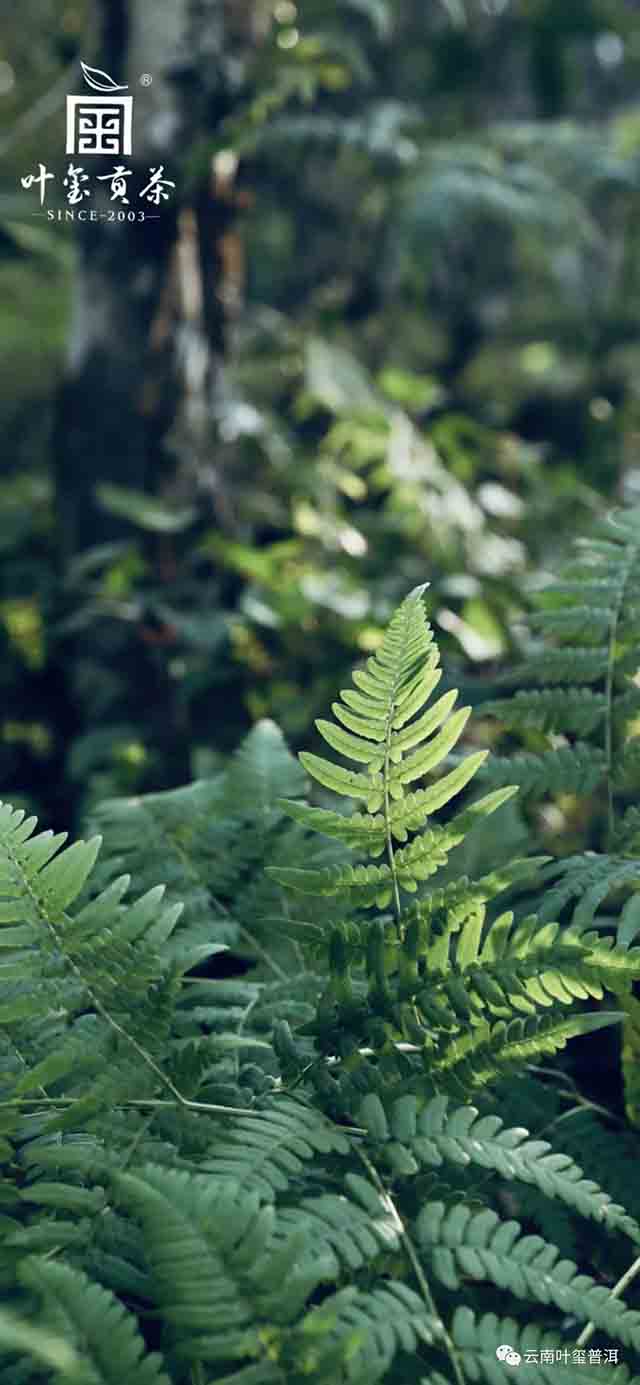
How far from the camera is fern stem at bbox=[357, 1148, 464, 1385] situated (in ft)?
2.26

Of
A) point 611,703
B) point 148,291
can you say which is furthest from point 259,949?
point 148,291

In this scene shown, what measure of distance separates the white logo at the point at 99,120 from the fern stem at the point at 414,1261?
65.0 inches

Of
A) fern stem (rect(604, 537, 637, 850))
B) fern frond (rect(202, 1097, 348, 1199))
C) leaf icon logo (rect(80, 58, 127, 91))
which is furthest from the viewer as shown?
leaf icon logo (rect(80, 58, 127, 91))

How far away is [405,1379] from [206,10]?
85.0 inches

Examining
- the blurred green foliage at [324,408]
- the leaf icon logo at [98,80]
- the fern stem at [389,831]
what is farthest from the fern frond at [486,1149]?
the leaf icon logo at [98,80]

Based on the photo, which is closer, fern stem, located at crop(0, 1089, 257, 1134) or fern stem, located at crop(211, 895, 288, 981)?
fern stem, located at crop(0, 1089, 257, 1134)

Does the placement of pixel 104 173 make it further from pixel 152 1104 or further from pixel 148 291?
pixel 152 1104

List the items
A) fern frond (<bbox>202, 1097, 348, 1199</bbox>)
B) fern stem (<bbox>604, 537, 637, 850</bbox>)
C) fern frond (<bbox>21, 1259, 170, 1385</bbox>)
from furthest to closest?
fern stem (<bbox>604, 537, 637, 850</bbox>) → fern frond (<bbox>202, 1097, 348, 1199</bbox>) → fern frond (<bbox>21, 1259, 170, 1385</bbox>)

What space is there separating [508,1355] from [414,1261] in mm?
75

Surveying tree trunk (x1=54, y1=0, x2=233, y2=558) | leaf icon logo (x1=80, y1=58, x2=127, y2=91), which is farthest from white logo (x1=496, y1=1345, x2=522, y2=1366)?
leaf icon logo (x1=80, y1=58, x2=127, y2=91)

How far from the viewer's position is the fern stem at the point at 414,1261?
689 millimetres

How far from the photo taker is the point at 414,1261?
716 millimetres

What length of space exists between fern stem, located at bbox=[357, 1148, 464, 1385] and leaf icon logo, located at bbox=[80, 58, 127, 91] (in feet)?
6.34

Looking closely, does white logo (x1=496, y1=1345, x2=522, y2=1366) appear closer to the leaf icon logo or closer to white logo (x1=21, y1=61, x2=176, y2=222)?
white logo (x1=21, y1=61, x2=176, y2=222)
